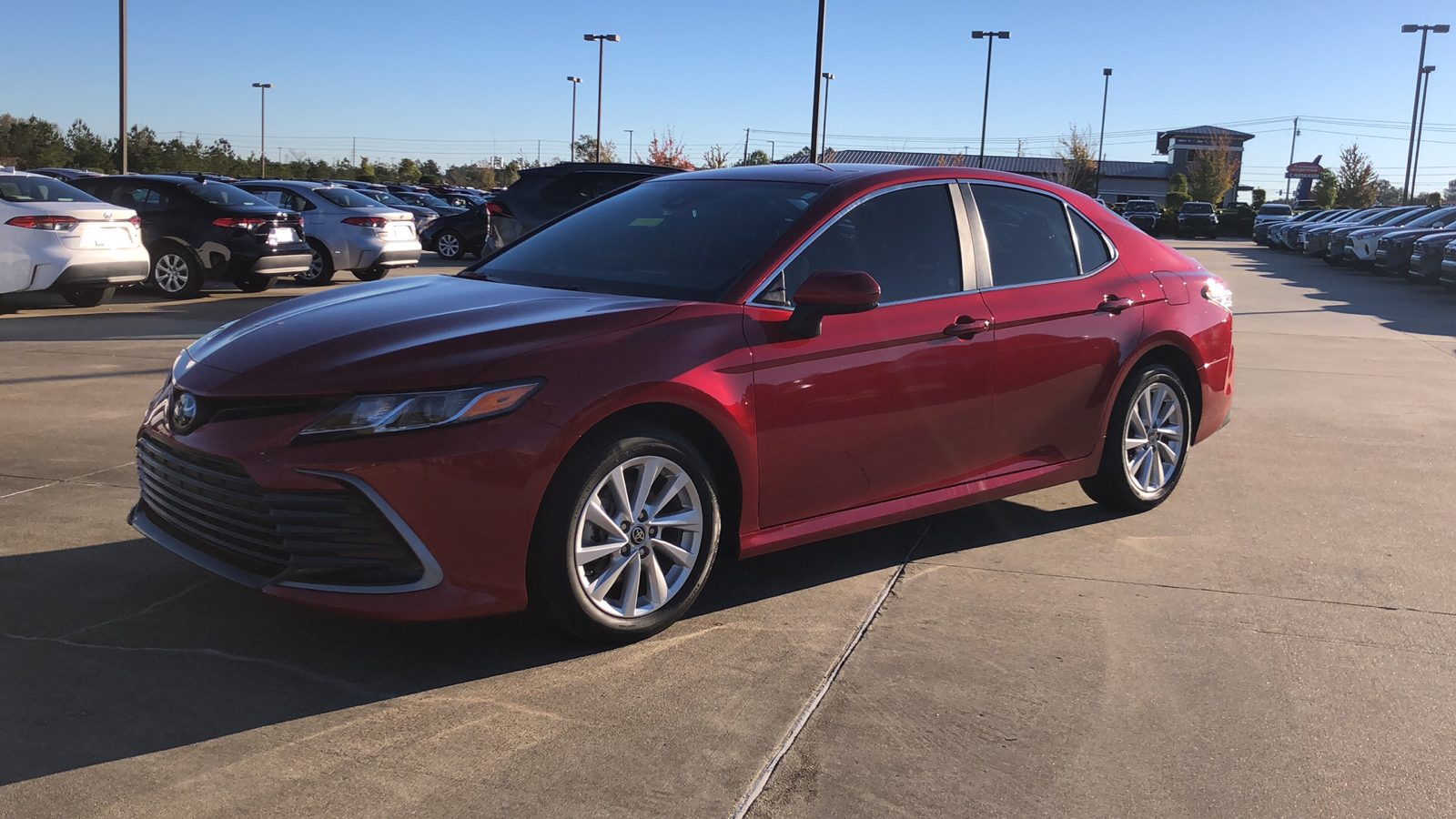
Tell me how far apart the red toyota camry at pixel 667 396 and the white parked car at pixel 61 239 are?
29.6 ft

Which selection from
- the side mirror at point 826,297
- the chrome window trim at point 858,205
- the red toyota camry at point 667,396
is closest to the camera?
the red toyota camry at point 667,396

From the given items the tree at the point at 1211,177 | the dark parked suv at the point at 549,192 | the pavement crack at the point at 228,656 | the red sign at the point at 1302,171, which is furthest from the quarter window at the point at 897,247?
the red sign at the point at 1302,171

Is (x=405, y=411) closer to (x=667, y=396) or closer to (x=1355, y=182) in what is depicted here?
(x=667, y=396)

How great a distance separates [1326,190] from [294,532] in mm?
83232

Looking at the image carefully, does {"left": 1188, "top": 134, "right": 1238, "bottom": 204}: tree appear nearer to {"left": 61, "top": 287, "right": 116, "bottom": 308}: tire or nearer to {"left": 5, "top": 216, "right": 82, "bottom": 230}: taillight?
{"left": 61, "top": 287, "right": 116, "bottom": 308}: tire

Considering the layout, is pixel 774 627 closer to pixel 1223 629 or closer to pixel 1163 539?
pixel 1223 629

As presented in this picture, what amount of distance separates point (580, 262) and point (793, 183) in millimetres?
918

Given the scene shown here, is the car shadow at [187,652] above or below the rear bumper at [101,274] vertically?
below

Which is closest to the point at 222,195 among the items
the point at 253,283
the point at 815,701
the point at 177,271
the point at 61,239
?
the point at 177,271

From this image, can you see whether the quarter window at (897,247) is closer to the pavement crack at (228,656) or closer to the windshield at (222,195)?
the pavement crack at (228,656)

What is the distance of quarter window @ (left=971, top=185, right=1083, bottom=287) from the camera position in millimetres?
5230

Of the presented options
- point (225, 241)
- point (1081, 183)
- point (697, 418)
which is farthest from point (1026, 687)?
point (1081, 183)

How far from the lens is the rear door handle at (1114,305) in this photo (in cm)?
550

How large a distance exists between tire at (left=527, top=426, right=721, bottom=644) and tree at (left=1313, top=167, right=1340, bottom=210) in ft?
261
